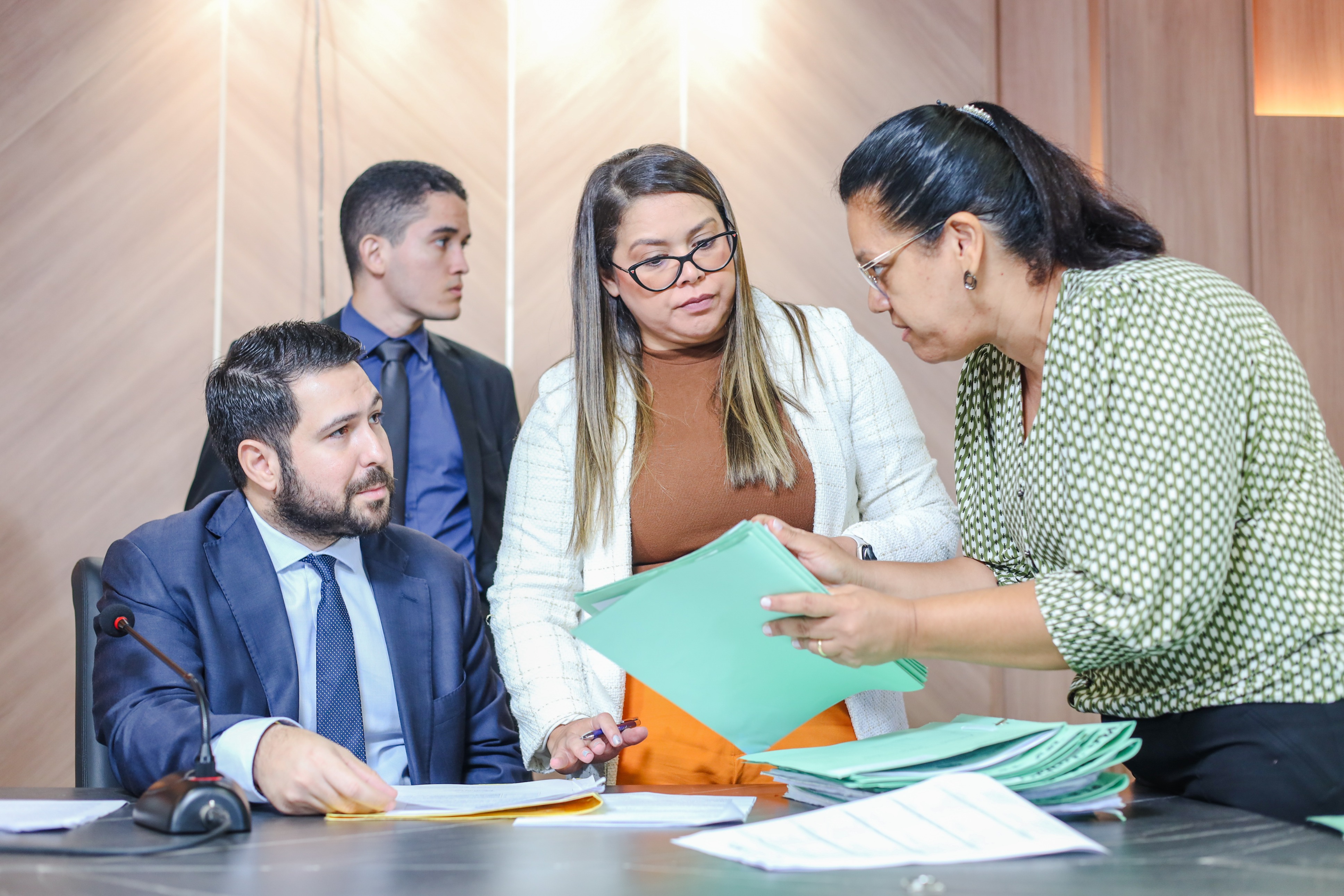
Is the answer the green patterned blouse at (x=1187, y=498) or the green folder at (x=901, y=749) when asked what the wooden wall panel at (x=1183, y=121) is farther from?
the green folder at (x=901, y=749)

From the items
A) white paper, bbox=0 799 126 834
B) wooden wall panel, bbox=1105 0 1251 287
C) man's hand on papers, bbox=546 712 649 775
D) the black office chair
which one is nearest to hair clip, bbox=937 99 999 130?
man's hand on papers, bbox=546 712 649 775

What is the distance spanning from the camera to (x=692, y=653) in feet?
4.46

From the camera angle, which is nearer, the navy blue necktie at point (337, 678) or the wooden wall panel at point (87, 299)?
the navy blue necktie at point (337, 678)

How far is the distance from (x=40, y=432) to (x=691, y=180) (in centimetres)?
263

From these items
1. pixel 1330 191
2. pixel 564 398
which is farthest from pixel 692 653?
pixel 1330 191

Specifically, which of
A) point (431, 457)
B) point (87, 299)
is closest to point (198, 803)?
point (431, 457)

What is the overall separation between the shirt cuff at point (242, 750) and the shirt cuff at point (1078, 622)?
0.90 metres

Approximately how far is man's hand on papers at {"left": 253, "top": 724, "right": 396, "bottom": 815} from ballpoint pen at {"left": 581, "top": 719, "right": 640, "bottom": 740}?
0.35 metres

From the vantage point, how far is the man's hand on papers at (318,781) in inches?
52.3

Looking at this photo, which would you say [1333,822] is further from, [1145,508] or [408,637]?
[408,637]

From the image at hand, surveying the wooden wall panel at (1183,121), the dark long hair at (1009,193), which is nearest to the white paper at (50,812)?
the dark long hair at (1009,193)

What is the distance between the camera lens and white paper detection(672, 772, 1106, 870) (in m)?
0.99

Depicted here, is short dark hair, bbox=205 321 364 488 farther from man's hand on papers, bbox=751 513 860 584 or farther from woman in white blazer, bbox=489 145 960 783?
man's hand on papers, bbox=751 513 860 584

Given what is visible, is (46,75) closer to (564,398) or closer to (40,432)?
(40,432)
